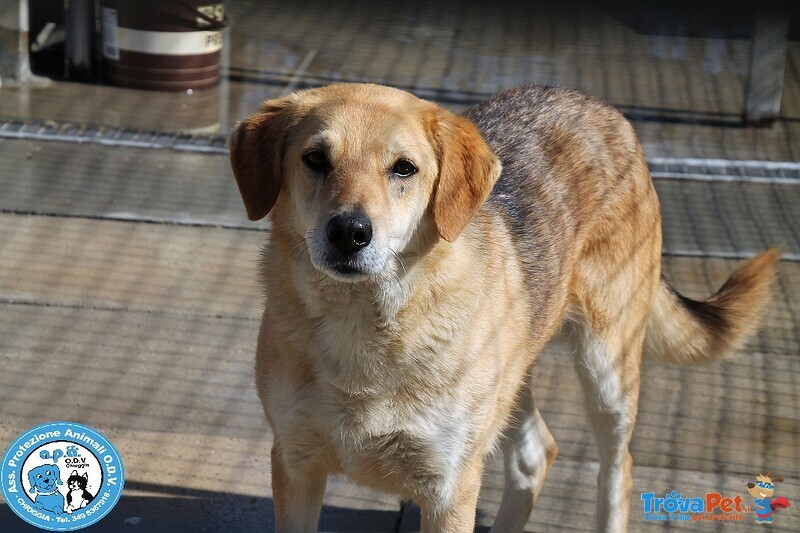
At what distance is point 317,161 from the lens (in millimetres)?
3361

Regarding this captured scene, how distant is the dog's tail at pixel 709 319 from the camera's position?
468 centimetres

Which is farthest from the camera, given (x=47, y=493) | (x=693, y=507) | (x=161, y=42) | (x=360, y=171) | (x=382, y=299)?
(x=161, y=42)

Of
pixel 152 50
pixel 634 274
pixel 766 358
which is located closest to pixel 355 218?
pixel 634 274

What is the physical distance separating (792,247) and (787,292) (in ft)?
2.22

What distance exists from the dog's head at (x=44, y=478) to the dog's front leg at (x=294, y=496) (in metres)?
1.04

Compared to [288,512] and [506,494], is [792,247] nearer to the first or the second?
[506,494]

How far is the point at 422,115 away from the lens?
351 cm

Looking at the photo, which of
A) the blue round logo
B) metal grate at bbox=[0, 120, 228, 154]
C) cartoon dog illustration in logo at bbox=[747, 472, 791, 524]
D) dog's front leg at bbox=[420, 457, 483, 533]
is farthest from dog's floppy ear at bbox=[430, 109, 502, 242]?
metal grate at bbox=[0, 120, 228, 154]

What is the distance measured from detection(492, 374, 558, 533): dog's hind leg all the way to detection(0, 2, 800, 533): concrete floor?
18 centimetres

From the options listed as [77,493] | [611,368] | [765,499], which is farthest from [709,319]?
[77,493]

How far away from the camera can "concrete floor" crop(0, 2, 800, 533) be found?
184 inches

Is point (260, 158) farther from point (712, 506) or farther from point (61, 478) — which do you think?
point (712, 506)

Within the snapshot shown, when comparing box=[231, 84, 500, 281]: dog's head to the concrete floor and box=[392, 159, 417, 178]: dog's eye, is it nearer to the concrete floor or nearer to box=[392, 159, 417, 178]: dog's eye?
box=[392, 159, 417, 178]: dog's eye

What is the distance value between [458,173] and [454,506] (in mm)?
1046
